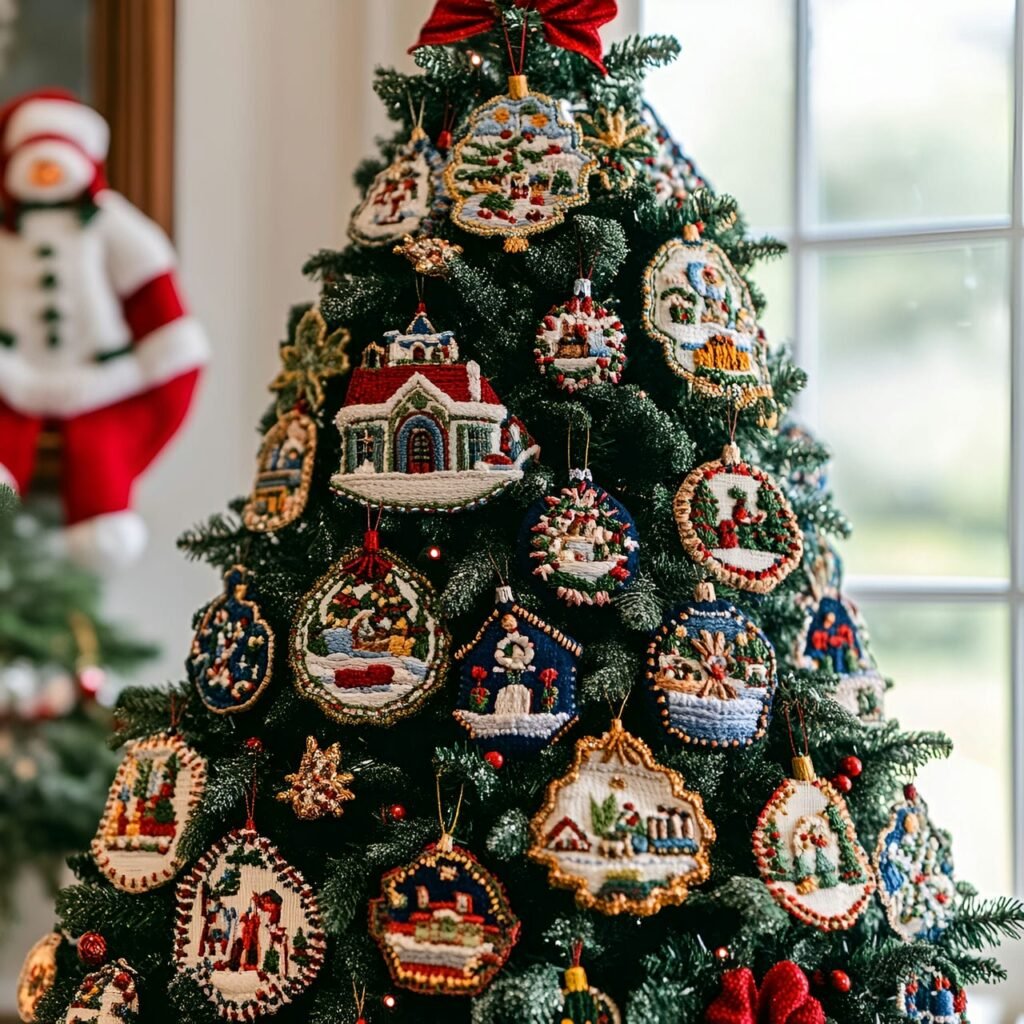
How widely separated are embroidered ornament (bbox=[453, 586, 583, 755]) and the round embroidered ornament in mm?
37

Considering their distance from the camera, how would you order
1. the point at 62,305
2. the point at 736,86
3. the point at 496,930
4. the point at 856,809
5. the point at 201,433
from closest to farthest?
the point at 496,930 < the point at 856,809 < the point at 62,305 < the point at 736,86 < the point at 201,433

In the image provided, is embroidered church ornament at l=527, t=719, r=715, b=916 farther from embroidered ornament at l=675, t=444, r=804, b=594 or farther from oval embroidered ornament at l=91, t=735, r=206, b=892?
oval embroidered ornament at l=91, t=735, r=206, b=892

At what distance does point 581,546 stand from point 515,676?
0.36 ft

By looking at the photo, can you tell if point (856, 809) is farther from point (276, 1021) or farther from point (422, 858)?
point (276, 1021)

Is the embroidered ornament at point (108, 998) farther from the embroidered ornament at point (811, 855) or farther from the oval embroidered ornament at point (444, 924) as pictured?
the embroidered ornament at point (811, 855)

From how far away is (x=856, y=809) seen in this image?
3.11ft

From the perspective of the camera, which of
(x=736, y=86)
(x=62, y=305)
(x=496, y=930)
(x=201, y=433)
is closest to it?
(x=496, y=930)

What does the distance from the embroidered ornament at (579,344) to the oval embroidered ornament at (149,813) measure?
43cm

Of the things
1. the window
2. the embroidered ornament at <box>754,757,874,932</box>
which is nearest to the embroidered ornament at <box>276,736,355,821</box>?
the embroidered ornament at <box>754,757,874,932</box>

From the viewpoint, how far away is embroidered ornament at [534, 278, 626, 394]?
0.91 metres

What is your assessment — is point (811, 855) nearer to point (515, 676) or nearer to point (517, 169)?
point (515, 676)

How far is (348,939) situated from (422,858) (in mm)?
89

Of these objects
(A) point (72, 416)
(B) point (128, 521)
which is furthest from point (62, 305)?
(B) point (128, 521)

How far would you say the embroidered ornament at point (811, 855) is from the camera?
2.86ft
